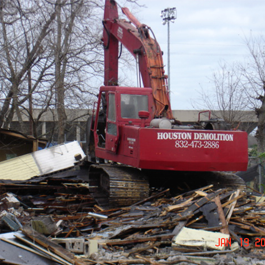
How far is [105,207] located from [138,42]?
442cm

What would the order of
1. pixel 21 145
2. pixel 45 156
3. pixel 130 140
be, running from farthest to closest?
pixel 21 145, pixel 45 156, pixel 130 140

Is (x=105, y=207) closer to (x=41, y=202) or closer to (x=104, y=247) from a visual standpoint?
(x=41, y=202)

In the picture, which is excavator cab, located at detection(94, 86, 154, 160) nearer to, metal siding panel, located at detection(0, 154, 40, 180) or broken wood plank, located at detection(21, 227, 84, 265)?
broken wood plank, located at detection(21, 227, 84, 265)

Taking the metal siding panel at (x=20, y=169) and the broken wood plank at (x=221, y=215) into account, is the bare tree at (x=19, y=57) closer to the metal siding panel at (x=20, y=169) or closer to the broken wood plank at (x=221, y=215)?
the metal siding panel at (x=20, y=169)

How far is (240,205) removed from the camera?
899 centimetres

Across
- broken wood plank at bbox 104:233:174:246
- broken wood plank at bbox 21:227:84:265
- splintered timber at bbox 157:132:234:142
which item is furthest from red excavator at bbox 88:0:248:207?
broken wood plank at bbox 21:227:84:265

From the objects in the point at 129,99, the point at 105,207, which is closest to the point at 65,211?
the point at 105,207

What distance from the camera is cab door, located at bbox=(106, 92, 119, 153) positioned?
11.1 m

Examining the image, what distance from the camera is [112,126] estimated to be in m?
11.4

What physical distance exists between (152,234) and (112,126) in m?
4.27

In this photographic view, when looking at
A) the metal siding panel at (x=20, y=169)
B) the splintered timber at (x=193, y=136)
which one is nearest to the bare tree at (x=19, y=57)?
the metal siding panel at (x=20, y=169)

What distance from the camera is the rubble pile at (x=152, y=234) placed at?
6613 millimetres

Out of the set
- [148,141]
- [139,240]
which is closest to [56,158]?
[148,141]
